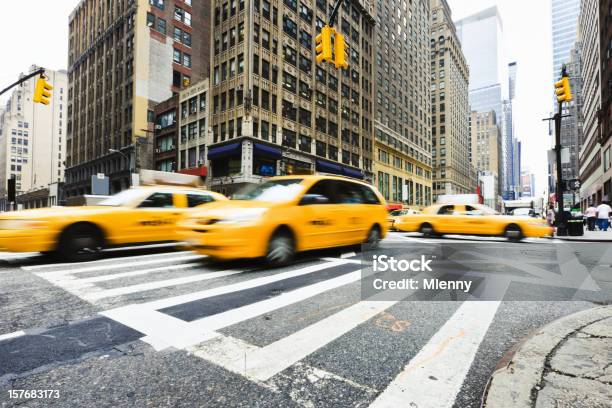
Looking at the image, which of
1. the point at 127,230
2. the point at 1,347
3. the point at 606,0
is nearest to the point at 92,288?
the point at 1,347

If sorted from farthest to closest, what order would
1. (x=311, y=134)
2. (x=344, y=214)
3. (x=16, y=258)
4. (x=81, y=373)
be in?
(x=311, y=134), (x=344, y=214), (x=16, y=258), (x=81, y=373)

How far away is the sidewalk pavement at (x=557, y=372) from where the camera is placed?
5.67 feet

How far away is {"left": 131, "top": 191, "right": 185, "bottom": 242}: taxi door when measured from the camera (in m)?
7.36

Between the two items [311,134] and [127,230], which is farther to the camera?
[311,134]

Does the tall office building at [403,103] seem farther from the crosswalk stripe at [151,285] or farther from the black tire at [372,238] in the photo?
the crosswalk stripe at [151,285]

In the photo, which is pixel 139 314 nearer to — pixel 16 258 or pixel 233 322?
pixel 233 322

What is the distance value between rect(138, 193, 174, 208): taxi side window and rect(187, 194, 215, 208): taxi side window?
1.58 feet

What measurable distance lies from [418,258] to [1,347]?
6.82m

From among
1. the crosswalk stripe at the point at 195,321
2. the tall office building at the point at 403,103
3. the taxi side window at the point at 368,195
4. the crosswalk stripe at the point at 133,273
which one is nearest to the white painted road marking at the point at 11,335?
the crosswalk stripe at the point at 195,321

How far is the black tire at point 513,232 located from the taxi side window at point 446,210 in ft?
6.64

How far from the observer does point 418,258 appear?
7309 millimetres

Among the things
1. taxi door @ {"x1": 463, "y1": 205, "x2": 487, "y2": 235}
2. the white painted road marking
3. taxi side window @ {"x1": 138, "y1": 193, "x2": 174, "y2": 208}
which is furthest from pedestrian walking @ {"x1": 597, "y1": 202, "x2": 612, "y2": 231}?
the white painted road marking

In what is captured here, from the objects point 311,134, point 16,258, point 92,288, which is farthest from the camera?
point 311,134

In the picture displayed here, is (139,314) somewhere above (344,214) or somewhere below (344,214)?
below
